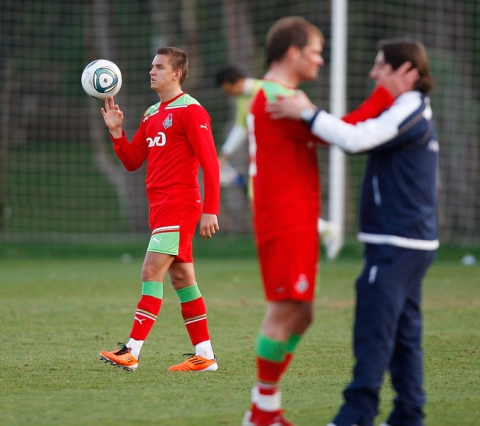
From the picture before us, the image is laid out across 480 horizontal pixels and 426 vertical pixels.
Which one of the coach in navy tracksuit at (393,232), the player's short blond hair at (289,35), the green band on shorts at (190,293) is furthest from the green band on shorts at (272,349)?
the green band on shorts at (190,293)

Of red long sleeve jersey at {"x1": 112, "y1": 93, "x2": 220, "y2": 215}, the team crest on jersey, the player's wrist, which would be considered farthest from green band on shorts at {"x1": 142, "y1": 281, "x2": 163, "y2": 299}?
the player's wrist

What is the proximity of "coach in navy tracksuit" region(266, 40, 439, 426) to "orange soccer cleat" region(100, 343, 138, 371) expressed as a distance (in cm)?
195

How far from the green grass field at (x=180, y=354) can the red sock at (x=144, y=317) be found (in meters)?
0.21

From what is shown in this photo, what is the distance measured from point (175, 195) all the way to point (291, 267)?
77.2 inches

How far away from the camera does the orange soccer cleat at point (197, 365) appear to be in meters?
5.42

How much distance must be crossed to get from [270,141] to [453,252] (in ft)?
33.2

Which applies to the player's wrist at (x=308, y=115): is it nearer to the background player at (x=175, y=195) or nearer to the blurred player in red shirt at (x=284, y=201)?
the blurred player in red shirt at (x=284, y=201)

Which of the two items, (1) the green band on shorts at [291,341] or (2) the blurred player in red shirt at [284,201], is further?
(1) the green band on shorts at [291,341]

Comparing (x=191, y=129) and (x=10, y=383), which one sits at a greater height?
(x=191, y=129)

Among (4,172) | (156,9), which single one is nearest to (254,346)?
(4,172)

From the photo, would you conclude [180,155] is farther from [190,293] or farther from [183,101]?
[190,293]

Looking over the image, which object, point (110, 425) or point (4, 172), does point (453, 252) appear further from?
point (110, 425)

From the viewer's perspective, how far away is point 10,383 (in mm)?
4887

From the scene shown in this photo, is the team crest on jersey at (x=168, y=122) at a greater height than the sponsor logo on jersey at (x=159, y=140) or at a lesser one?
greater
